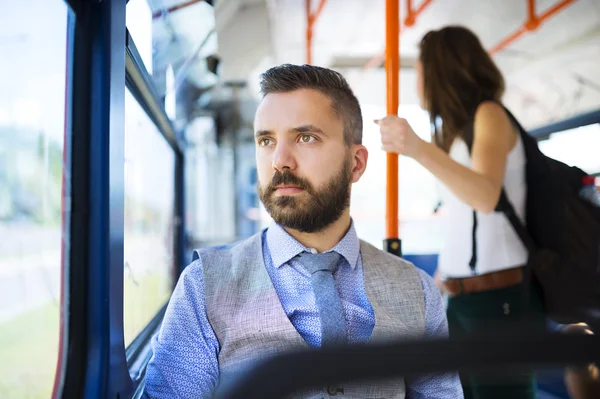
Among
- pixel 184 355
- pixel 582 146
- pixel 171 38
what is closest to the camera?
pixel 184 355

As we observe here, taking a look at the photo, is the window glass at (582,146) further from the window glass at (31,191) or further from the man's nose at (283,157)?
the window glass at (31,191)

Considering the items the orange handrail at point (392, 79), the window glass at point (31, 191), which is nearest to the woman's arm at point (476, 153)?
the orange handrail at point (392, 79)

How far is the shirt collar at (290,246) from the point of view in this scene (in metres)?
1.21

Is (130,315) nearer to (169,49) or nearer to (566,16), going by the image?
(169,49)

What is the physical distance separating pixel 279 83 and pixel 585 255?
3.34 ft

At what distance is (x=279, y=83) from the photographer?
1.23 metres

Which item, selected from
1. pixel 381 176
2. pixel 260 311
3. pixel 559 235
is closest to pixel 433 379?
pixel 260 311

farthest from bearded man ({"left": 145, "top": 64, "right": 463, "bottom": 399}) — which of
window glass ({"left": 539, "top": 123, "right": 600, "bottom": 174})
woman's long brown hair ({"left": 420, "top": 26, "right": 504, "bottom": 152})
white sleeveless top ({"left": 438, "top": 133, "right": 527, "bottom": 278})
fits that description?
window glass ({"left": 539, "top": 123, "right": 600, "bottom": 174})

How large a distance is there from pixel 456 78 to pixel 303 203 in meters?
0.77

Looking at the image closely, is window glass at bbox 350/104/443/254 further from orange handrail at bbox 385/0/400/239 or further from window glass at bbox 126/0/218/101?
window glass at bbox 126/0/218/101

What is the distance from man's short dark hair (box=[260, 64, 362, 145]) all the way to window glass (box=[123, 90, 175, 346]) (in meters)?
0.52

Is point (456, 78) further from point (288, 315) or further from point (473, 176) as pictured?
point (288, 315)

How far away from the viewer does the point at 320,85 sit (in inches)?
49.1

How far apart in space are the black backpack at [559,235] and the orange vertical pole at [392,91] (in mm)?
341
